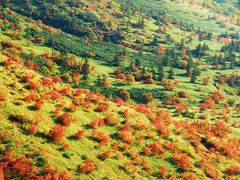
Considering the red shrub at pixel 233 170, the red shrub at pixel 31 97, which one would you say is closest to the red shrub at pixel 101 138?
the red shrub at pixel 31 97

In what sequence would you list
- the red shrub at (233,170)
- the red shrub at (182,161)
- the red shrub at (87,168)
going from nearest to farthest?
the red shrub at (87,168) → the red shrub at (182,161) → the red shrub at (233,170)

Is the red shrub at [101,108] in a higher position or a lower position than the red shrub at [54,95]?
lower

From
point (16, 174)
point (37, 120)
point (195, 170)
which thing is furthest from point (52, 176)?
point (195, 170)

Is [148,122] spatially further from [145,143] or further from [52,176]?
[52,176]

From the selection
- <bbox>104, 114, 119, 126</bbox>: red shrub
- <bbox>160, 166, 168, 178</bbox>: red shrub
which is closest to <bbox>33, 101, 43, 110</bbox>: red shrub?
<bbox>104, 114, 119, 126</bbox>: red shrub

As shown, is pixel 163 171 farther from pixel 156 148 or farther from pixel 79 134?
pixel 79 134

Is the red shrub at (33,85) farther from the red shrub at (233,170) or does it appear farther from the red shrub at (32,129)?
the red shrub at (233,170)

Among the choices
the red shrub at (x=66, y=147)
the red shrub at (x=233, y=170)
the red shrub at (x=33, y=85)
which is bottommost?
the red shrub at (x=233, y=170)

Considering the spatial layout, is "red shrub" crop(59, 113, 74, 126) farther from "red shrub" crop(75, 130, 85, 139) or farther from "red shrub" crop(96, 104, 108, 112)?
"red shrub" crop(96, 104, 108, 112)

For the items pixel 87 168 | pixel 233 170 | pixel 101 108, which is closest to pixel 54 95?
pixel 101 108

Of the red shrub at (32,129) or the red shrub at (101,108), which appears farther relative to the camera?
the red shrub at (101,108)
